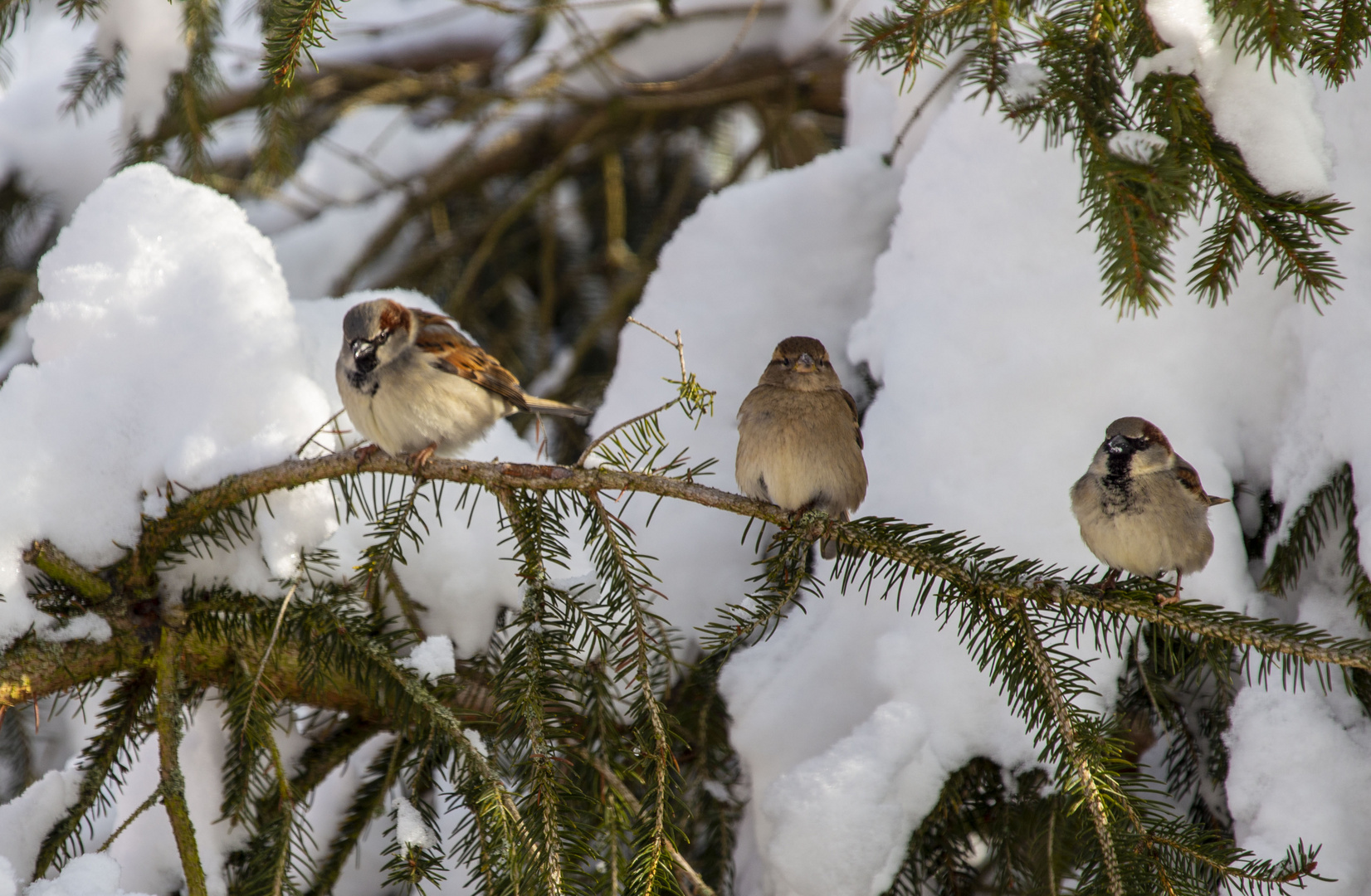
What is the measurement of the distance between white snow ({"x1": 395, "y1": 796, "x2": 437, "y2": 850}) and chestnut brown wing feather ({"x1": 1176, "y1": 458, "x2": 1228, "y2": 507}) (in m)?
1.85

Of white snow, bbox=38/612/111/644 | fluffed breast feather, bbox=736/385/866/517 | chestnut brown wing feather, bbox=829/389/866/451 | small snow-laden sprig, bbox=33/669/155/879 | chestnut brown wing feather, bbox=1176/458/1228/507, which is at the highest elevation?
chestnut brown wing feather, bbox=829/389/866/451

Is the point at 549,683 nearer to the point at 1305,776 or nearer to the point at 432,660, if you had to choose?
the point at 432,660

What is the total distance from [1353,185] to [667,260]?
2.02m

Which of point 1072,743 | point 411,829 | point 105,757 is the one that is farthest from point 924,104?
point 105,757

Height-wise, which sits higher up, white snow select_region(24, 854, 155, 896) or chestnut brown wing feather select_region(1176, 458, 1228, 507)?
chestnut brown wing feather select_region(1176, 458, 1228, 507)

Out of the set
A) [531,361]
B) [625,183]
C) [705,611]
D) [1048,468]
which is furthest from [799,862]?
[625,183]

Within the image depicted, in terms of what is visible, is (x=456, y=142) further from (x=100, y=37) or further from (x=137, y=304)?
(x=137, y=304)

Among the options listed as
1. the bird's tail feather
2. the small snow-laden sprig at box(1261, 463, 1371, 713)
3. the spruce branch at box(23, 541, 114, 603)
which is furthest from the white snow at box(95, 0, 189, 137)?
the small snow-laden sprig at box(1261, 463, 1371, 713)

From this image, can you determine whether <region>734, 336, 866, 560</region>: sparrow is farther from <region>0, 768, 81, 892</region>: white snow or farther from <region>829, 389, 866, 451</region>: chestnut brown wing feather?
<region>0, 768, 81, 892</region>: white snow

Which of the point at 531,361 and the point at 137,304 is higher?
the point at 531,361

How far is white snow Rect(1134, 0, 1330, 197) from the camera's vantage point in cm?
202

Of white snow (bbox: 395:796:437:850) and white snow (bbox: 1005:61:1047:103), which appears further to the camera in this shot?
white snow (bbox: 1005:61:1047:103)

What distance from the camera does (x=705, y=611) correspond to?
9.33 ft

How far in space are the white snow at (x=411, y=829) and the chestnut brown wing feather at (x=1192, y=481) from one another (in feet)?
6.06
